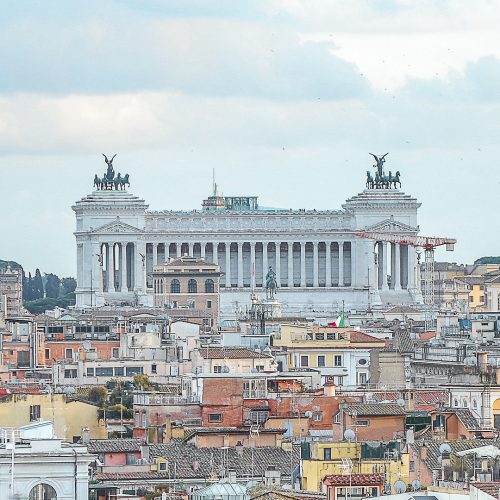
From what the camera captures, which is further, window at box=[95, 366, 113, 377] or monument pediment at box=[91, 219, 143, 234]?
monument pediment at box=[91, 219, 143, 234]

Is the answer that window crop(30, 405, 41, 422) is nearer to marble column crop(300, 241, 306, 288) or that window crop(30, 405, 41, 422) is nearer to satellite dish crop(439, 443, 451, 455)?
satellite dish crop(439, 443, 451, 455)

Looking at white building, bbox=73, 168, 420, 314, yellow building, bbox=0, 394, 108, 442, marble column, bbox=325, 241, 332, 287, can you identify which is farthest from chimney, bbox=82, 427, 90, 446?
marble column, bbox=325, 241, 332, 287

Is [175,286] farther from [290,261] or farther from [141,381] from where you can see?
[141,381]

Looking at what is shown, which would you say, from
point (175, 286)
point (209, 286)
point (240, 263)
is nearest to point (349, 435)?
point (209, 286)

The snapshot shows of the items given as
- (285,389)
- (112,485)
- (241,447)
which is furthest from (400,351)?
(112,485)

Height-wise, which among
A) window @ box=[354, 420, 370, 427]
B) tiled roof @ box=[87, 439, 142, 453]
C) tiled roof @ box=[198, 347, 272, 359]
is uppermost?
tiled roof @ box=[198, 347, 272, 359]

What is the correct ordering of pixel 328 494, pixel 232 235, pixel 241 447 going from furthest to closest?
pixel 232 235
pixel 241 447
pixel 328 494

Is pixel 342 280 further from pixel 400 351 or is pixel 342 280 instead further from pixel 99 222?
pixel 400 351
